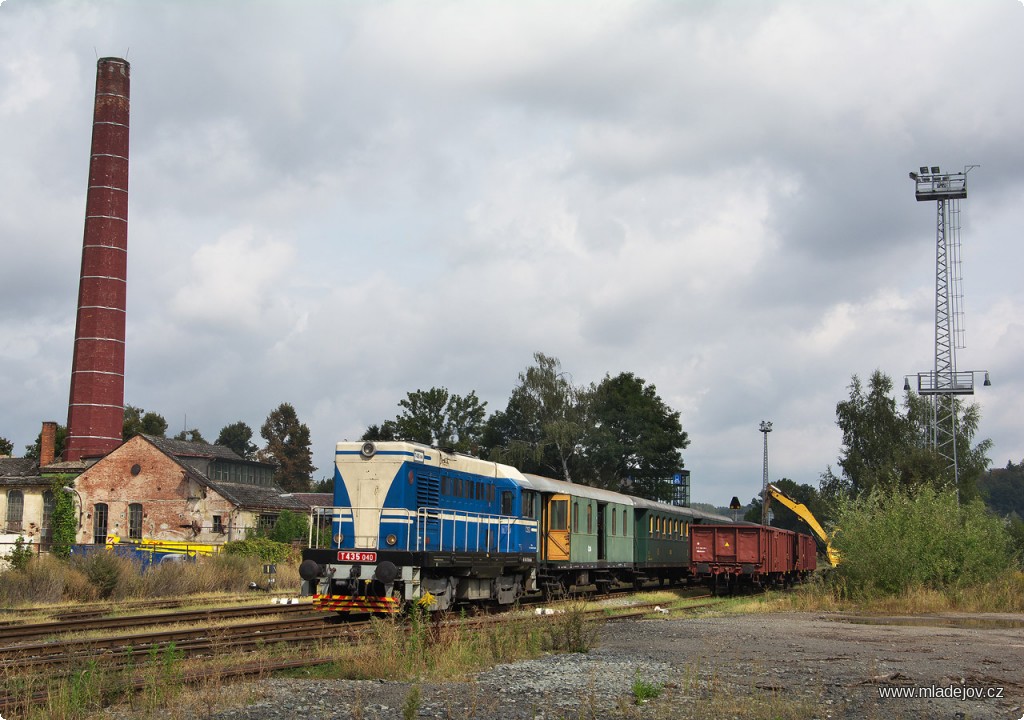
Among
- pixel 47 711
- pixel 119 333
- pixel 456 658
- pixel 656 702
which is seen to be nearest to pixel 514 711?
pixel 656 702

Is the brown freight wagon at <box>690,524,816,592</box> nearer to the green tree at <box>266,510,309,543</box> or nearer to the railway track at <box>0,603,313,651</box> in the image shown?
the railway track at <box>0,603,313,651</box>

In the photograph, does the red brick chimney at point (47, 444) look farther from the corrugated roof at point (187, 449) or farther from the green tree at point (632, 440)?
the green tree at point (632, 440)

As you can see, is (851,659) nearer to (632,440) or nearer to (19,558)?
(19,558)

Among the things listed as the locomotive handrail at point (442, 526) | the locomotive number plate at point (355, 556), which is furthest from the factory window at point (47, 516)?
the locomotive number plate at point (355, 556)

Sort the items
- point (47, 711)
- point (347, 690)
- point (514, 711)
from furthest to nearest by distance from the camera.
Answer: point (347, 690), point (514, 711), point (47, 711)

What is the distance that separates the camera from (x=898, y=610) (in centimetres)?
2441

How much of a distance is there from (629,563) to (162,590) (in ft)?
45.9

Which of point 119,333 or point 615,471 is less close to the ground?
point 119,333

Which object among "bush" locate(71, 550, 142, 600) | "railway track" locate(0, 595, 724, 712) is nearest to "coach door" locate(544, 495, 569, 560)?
"railway track" locate(0, 595, 724, 712)

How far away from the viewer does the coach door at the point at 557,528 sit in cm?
2533

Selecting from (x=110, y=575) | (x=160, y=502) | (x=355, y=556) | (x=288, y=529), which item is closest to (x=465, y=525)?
(x=355, y=556)

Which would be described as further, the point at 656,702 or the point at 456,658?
the point at 456,658

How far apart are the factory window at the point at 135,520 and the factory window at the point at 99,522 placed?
6.06 feet

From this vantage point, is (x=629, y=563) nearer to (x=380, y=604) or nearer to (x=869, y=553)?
(x=869, y=553)
